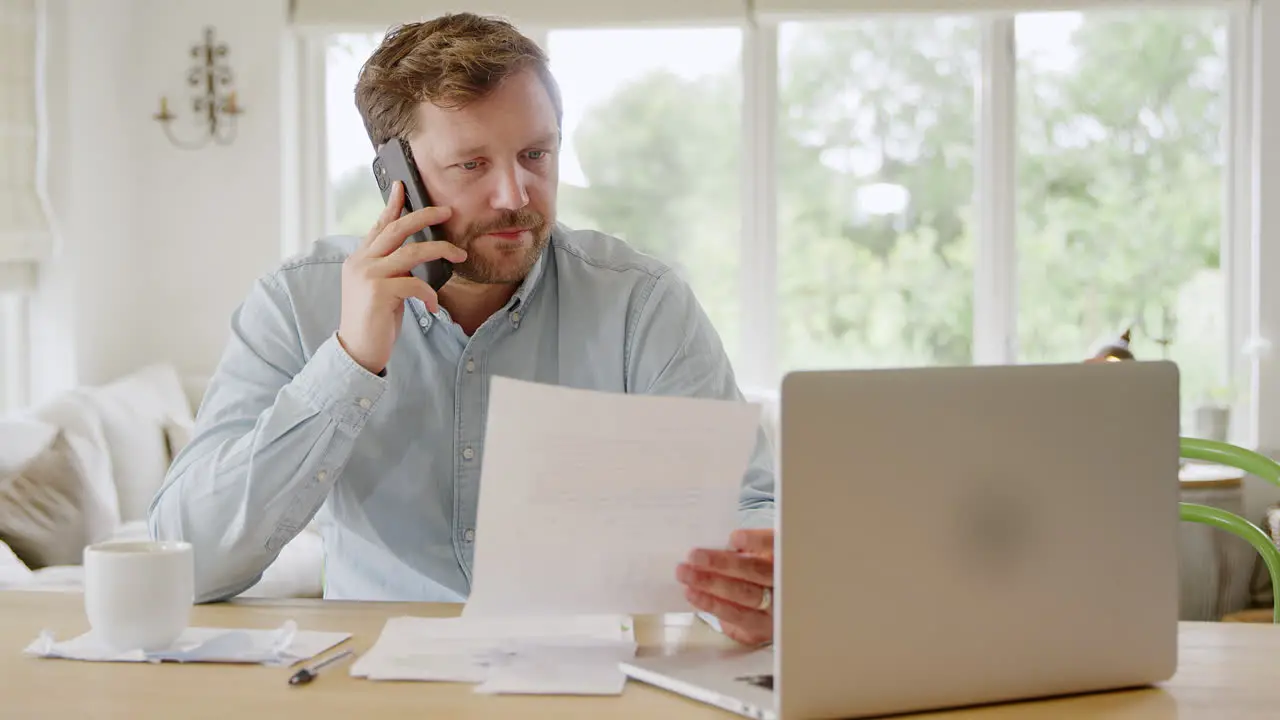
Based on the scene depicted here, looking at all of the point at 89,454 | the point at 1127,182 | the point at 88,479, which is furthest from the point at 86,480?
the point at 1127,182

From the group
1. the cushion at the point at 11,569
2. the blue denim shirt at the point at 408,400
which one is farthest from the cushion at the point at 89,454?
the blue denim shirt at the point at 408,400

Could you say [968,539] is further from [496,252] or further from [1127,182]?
[1127,182]

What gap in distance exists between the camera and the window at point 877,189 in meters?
4.14

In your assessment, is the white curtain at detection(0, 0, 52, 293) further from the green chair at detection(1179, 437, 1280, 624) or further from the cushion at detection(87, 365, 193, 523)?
the green chair at detection(1179, 437, 1280, 624)

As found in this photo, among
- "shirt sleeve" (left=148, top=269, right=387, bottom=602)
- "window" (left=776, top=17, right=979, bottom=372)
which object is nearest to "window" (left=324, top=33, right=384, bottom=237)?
"window" (left=776, top=17, right=979, bottom=372)

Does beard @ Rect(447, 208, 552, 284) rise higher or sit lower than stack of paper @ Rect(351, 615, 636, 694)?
higher

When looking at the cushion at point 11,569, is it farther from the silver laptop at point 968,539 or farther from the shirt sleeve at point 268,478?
the silver laptop at point 968,539

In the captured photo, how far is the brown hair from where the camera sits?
146cm

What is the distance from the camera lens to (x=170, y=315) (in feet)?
14.1

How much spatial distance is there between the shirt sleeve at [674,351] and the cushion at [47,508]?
1.98 m

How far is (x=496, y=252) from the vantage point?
1.48 meters

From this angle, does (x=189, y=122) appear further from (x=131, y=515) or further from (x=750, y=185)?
(x=750, y=185)

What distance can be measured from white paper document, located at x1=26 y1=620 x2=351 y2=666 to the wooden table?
0.04 feet

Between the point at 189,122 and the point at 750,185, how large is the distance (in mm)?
1830
